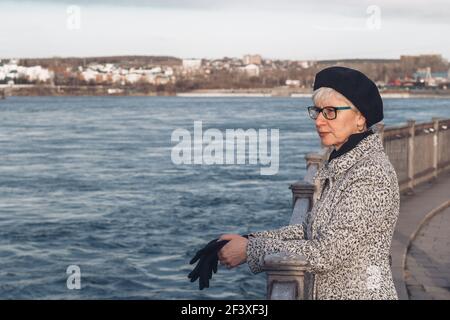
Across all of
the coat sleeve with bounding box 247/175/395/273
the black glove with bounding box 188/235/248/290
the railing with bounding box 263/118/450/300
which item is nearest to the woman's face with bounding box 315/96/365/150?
the coat sleeve with bounding box 247/175/395/273

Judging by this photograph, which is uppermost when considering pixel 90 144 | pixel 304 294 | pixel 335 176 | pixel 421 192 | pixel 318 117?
pixel 318 117

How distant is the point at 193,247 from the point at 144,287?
5.91m

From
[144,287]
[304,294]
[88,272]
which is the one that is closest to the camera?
[304,294]

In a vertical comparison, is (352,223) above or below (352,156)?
below

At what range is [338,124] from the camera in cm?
295

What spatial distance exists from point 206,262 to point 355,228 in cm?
54

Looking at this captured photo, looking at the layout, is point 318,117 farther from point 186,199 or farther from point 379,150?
point 186,199

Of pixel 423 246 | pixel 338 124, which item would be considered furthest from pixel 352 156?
pixel 423 246

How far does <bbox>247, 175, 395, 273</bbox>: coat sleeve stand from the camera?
2732 mm

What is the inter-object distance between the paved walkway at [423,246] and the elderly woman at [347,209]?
5350 millimetres

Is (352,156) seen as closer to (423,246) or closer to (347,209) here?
(347,209)

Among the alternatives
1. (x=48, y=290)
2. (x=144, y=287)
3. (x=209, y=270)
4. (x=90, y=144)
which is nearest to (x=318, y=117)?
(x=209, y=270)

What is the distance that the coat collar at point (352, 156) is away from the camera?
2.88 metres

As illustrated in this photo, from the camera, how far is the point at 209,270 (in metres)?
3.00
